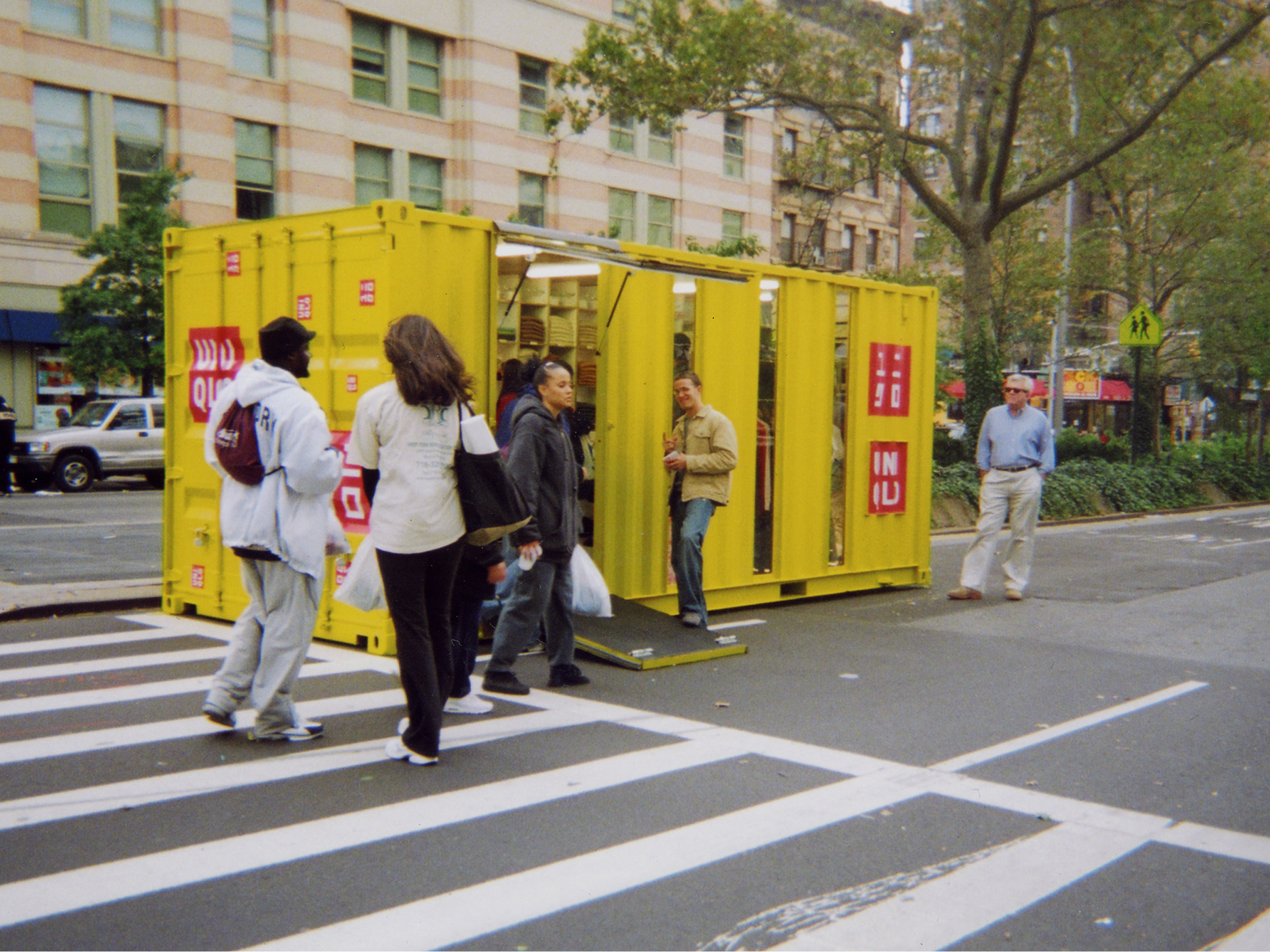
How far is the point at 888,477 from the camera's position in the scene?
36.7ft

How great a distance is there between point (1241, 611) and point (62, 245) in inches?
Answer: 1025

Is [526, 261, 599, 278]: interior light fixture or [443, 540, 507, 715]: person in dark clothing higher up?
[526, 261, 599, 278]: interior light fixture

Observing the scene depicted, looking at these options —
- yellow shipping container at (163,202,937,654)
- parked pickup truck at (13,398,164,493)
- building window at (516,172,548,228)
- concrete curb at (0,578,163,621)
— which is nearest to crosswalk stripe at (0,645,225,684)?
yellow shipping container at (163,202,937,654)

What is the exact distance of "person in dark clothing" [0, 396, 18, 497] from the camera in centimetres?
2061

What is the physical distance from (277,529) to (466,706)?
4.89 feet

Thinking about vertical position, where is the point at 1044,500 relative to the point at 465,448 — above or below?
below

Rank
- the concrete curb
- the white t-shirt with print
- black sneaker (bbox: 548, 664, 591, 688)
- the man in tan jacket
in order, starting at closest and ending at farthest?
the white t-shirt with print
black sneaker (bbox: 548, 664, 591, 688)
the man in tan jacket
the concrete curb

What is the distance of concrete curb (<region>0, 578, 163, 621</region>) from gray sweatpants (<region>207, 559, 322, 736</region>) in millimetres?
4066

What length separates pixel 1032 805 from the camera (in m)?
4.92

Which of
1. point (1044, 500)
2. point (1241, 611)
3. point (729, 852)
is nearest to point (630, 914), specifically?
point (729, 852)

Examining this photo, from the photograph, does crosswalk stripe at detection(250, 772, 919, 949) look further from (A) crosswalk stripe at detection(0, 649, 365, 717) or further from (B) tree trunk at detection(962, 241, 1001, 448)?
(B) tree trunk at detection(962, 241, 1001, 448)

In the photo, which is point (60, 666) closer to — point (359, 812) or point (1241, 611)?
point (359, 812)

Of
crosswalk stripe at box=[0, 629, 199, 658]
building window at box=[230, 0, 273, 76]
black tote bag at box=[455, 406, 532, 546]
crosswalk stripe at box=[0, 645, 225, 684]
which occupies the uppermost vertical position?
building window at box=[230, 0, 273, 76]

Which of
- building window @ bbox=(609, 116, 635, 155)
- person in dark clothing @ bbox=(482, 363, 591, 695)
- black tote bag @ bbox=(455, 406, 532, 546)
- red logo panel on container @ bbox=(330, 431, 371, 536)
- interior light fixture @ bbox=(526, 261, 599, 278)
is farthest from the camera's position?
building window @ bbox=(609, 116, 635, 155)
